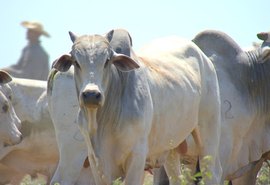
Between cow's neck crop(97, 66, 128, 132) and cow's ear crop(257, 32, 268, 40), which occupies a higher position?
cow's neck crop(97, 66, 128, 132)

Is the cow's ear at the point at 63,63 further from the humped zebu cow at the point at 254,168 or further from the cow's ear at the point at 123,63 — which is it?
the humped zebu cow at the point at 254,168

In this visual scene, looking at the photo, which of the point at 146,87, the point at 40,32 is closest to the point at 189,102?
the point at 146,87

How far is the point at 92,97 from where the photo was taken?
9406 mm

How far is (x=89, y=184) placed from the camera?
13898 mm

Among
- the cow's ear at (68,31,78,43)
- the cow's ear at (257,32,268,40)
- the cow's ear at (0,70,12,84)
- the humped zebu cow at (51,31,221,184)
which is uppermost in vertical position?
the cow's ear at (68,31,78,43)

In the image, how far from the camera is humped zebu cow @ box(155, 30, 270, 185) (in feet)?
45.0

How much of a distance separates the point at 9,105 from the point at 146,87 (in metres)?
3.47

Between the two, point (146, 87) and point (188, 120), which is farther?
point (188, 120)

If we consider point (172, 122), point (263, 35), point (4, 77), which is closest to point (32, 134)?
point (4, 77)

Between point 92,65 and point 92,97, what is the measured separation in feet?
1.19

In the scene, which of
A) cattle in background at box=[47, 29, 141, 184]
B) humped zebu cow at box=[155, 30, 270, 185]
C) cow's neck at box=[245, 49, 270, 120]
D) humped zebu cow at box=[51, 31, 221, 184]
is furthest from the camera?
cow's neck at box=[245, 49, 270, 120]

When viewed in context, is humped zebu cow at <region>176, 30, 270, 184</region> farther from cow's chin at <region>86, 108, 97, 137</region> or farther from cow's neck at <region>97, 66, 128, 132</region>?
cow's chin at <region>86, 108, 97, 137</region>

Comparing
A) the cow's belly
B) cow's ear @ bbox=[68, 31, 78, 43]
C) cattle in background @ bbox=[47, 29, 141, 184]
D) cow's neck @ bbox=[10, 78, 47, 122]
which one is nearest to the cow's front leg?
the cow's belly

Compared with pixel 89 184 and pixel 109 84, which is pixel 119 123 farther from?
pixel 89 184
